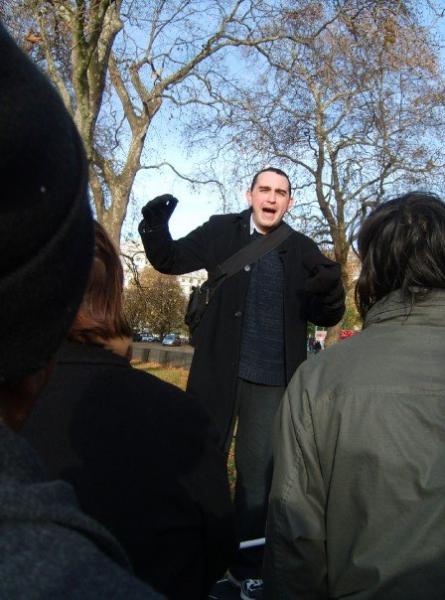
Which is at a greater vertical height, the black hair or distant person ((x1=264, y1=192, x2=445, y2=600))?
the black hair

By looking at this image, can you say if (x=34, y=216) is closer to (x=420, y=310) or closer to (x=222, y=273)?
(x=420, y=310)

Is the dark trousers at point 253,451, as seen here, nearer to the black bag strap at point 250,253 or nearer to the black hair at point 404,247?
the black bag strap at point 250,253

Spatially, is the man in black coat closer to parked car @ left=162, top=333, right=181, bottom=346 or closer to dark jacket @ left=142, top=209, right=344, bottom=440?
dark jacket @ left=142, top=209, right=344, bottom=440

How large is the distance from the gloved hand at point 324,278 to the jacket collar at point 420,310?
1594mm

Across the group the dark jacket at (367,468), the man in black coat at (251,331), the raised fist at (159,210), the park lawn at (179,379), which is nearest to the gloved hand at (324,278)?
the man in black coat at (251,331)

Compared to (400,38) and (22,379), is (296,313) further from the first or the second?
(400,38)

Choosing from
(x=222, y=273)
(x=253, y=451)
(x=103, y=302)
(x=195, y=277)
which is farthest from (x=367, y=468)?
(x=195, y=277)

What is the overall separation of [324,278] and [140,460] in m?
2.07

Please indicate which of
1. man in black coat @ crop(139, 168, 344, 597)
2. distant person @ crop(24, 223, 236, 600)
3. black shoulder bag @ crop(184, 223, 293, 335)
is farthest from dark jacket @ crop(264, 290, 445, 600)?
black shoulder bag @ crop(184, 223, 293, 335)

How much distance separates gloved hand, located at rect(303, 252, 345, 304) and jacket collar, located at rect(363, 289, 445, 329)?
5.23ft

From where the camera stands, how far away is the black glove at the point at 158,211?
355cm

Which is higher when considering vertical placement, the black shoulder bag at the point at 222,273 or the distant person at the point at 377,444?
the black shoulder bag at the point at 222,273

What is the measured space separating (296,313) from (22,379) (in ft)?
9.95

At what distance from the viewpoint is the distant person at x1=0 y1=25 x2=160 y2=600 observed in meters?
0.61
